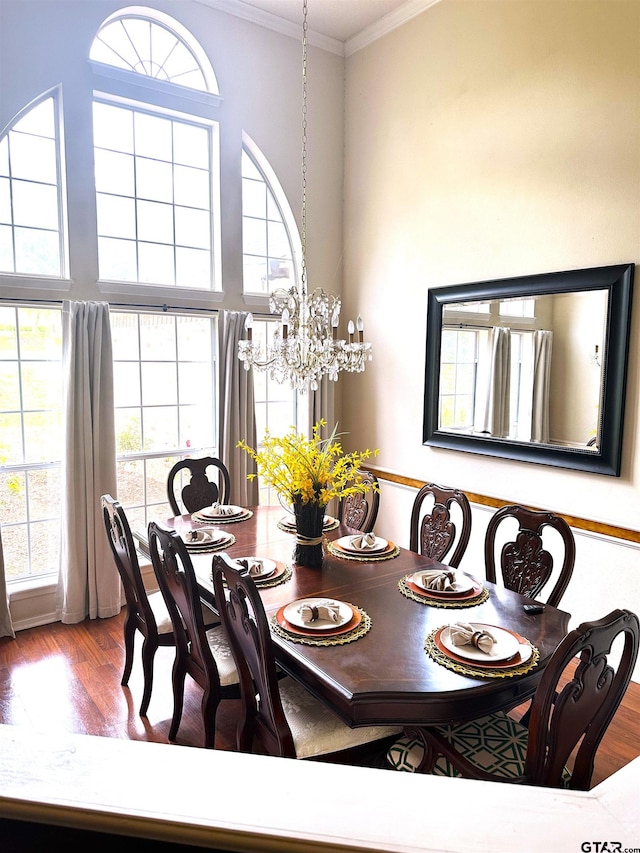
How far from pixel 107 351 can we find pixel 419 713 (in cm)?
313

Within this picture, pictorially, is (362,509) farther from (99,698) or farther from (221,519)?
(99,698)

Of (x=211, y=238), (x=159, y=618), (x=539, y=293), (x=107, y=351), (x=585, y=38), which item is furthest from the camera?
(x=211, y=238)

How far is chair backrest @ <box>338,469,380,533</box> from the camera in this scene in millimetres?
3488

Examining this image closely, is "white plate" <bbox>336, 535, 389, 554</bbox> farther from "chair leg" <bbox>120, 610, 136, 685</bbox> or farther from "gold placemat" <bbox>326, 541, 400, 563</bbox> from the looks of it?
"chair leg" <bbox>120, 610, 136, 685</bbox>

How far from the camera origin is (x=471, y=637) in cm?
198

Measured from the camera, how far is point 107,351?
3.92 metres

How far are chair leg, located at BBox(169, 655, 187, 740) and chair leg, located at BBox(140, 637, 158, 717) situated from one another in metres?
0.25

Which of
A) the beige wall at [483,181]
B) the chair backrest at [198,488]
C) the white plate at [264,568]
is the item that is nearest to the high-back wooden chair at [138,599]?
the white plate at [264,568]

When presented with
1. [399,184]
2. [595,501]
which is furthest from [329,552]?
[399,184]

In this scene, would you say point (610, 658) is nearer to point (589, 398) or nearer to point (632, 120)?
point (589, 398)

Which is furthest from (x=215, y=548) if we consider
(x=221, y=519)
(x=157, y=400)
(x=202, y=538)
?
(x=157, y=400)

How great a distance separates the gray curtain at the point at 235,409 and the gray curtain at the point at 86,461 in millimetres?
854

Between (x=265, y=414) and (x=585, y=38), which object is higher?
(x=585, y=38)

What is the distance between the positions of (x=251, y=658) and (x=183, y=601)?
511 millimetres
